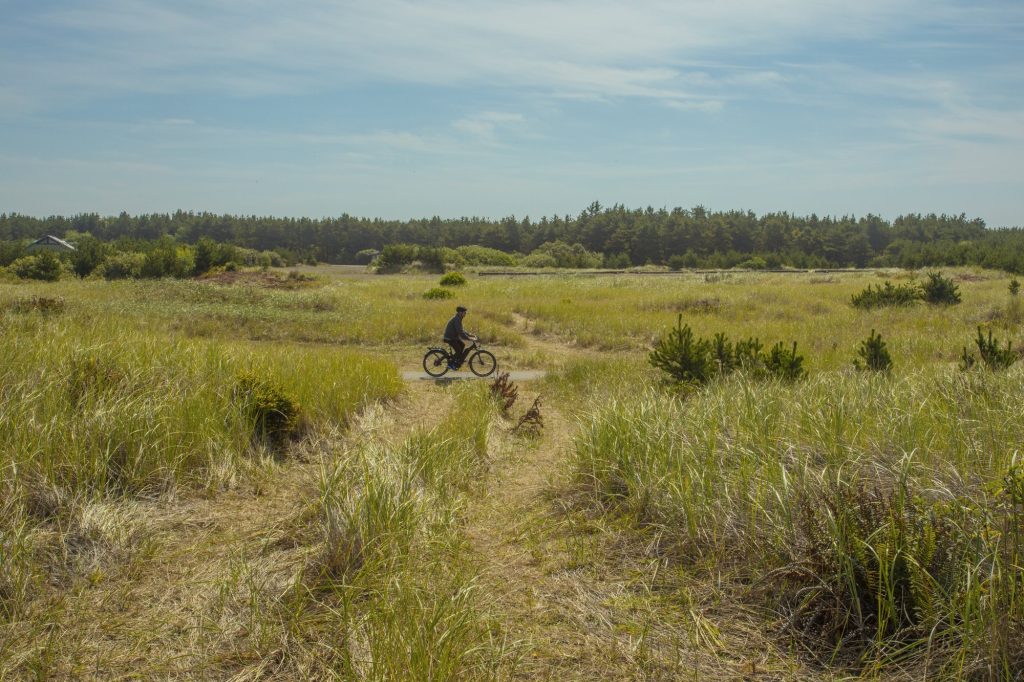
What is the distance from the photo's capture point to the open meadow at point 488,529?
364 cm

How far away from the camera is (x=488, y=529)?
570cm

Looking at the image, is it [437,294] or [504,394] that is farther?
[437,294]

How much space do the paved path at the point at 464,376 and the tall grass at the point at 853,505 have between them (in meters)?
6.25

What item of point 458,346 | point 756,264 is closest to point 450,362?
point 458,346

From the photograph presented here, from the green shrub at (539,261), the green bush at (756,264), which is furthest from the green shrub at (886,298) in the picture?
the green shrub at (539,261)

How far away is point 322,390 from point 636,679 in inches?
234

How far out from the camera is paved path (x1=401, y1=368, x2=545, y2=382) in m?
13.0

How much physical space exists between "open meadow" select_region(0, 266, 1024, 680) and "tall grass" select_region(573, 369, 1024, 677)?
0.02 metres

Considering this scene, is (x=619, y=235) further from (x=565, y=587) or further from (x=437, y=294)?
(x=565, y=587)

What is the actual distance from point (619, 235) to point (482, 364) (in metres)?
83.5

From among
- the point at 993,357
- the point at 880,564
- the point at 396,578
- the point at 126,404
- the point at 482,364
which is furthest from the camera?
the point at 482,364

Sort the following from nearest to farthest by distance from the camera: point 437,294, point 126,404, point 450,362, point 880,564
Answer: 1. point 880,564
2. point 126,404
3. point 450,362
4. point 437,294

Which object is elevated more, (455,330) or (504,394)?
(455,330)

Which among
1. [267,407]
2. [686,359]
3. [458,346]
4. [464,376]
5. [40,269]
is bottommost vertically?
[464,376]
